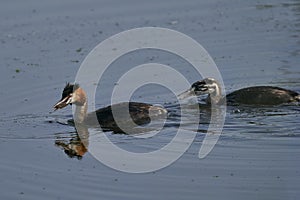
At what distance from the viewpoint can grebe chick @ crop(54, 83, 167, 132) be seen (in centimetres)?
1288

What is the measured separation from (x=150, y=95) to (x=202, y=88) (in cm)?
88

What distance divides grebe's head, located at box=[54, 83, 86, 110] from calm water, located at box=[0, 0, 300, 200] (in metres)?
0.35

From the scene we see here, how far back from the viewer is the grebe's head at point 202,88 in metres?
14.1

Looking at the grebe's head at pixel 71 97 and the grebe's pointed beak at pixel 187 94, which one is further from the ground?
the grebe's pointed beak at pixel 187 94

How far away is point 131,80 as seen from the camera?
14.8m

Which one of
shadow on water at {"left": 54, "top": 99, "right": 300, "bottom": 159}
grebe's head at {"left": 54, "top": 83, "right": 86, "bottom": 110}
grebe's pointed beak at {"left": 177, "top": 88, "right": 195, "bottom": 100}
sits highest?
grebe's pointed beak at {"left": 177, "top": 88, "right": 195, "bottom": 100}

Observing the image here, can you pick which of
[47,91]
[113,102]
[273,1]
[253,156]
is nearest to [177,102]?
[113,102]

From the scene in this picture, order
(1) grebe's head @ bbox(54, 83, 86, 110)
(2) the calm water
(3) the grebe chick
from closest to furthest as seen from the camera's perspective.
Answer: (2) the calm water → (3) the grebe chick → (1) grebe's head @ bbox(54, 83, 86, 110)

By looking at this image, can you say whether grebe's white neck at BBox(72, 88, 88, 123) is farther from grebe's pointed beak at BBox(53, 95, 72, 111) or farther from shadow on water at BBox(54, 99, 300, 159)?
shadow on water at BBox(54, 99, 300, 159)

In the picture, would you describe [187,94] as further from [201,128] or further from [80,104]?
[80,104]

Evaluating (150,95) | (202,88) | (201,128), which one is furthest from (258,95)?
(150,95)

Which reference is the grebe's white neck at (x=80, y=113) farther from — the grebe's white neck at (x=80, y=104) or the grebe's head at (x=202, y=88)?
the grebe's head at (x=202, y=88)

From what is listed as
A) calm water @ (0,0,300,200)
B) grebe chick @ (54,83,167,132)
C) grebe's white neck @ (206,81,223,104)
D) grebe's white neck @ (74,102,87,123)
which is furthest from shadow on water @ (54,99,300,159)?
grebe's white neck @ (206,81,223,104)

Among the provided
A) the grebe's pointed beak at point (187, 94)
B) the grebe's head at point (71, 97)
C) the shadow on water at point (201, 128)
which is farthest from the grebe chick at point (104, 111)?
the grebe's pointed beak at point (187, 94)
